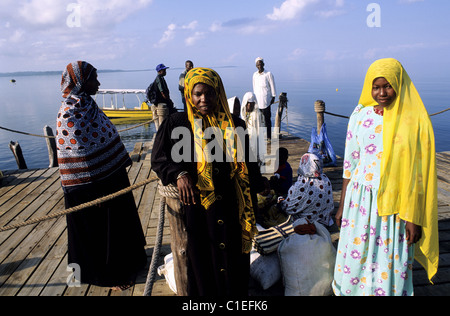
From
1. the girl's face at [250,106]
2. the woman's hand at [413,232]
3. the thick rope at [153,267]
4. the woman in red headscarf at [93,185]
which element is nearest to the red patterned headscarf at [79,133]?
the woman in red headscarf at [93,185]

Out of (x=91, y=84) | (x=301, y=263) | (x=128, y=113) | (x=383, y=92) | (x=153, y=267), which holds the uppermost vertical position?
(x=91, y=84)

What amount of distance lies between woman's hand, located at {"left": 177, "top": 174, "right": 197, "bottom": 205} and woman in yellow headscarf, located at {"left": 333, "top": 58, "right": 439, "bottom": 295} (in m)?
1.25

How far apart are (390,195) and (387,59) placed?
0.95 meters

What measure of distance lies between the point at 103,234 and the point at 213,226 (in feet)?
4.33

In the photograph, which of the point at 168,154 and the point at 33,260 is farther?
the point at 33,260

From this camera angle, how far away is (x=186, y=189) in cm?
183

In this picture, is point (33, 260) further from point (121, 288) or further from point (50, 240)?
point (121, 288)

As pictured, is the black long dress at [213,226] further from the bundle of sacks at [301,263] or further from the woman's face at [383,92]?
the woman's face at [383,92]

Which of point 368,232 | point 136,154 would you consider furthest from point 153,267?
point 136,154

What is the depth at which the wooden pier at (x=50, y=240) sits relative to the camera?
108 inches

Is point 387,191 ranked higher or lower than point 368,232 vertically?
higher

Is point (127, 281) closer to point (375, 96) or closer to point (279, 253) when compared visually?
point (279, 253)

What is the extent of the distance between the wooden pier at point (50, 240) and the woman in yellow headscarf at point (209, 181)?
775 millimetres
